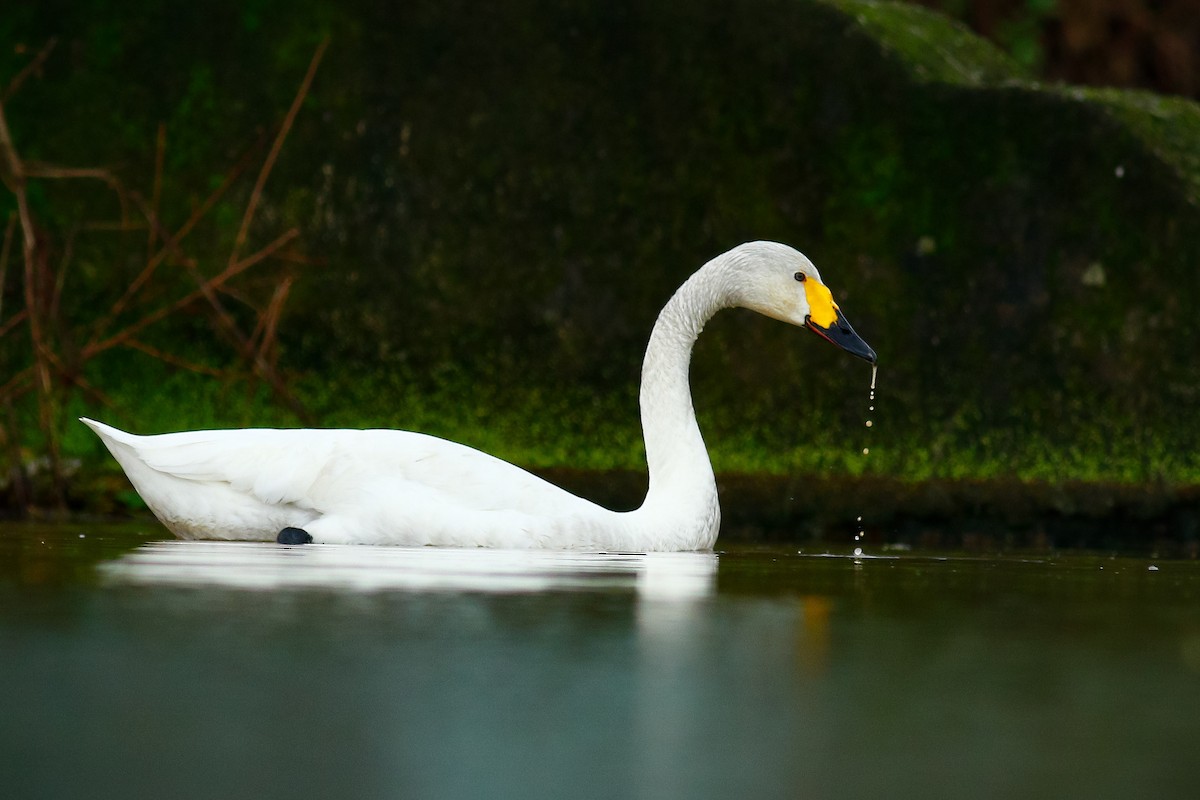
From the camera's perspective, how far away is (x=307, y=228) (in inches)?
302

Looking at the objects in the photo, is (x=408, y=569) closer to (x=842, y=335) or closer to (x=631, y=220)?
(x=842, y=335)

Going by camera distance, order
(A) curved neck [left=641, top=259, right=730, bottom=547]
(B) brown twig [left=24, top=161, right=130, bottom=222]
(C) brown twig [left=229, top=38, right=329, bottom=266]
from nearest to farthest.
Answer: (A) curved neck [left=641, top=259, right=730, bottom=547]
(B) brown twig [left=24, top=161, right=130, bottom=222]
(C) brown twig [left=229, top=38, right=329, bottom=266]

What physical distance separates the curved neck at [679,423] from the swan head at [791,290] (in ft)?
0.42

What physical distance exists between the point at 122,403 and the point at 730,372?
252 centimetres

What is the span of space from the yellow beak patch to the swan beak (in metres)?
0.01

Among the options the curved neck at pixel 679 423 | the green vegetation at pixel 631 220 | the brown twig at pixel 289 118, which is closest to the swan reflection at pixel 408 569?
the curved neck at pixel 679 423

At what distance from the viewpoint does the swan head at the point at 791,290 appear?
589cm

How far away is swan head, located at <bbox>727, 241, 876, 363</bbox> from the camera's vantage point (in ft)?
19.3

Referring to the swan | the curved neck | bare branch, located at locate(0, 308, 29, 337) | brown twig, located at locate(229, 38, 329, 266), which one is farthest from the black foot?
brown twig, located at locate(229, 38, 329, 266)

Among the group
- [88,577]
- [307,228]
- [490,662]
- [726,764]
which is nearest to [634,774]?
[726,764]

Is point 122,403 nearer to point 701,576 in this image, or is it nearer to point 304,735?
point 701,576

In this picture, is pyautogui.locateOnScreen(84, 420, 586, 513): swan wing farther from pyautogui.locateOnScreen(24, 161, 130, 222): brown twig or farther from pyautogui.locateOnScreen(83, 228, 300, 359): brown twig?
pyautogui.locateOnScreen(24, 161, 130, 222): brown twig

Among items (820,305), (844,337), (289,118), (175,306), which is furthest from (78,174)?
(844,337)

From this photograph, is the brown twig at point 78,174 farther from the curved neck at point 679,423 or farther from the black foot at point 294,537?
the curved neck at point 679,423
